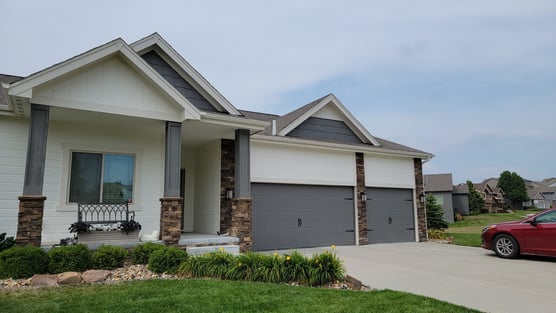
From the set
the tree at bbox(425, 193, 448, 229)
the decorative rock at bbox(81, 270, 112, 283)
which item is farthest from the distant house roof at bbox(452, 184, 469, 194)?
the decorative rock at bbox(81, 270, 112, 283)

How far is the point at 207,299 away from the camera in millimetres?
4754

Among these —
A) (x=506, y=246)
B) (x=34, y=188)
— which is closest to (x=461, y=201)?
(x=506, y=246)

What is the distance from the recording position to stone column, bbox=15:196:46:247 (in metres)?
6.47

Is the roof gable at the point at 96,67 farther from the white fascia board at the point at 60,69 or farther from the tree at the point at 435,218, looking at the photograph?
the tree at the point at 435,218

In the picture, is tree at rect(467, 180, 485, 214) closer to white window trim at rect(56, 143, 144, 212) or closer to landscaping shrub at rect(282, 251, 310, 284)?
landscaping shrub at rect(282, 251, 310, 284)

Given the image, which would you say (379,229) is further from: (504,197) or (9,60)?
(504,197)

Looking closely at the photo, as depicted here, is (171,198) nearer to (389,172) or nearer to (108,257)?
(108,257)

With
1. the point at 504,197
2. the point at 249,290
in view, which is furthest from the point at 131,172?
the point at 504,197

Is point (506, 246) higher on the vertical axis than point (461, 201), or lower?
lower

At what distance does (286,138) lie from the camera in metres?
11.1

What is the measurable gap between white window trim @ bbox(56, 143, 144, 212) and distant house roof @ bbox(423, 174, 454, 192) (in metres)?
28.4

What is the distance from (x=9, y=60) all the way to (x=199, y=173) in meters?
12.9

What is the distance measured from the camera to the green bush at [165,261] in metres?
6.44

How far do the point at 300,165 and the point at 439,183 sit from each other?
2481 cm
